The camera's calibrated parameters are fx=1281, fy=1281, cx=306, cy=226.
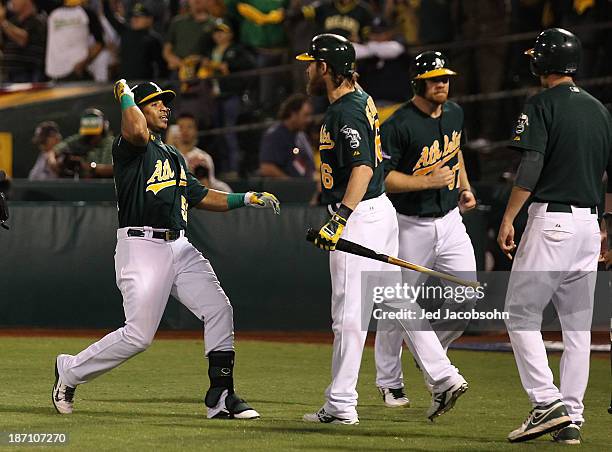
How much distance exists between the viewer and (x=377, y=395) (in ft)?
29.3

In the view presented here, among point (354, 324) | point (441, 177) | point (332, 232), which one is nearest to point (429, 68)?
point (441, 177)

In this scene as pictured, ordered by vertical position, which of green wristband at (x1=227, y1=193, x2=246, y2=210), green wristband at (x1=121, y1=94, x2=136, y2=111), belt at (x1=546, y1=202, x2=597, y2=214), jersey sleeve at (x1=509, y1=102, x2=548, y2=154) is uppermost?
green wristband at (x1=121, y1=94, x2=136, y2=111)

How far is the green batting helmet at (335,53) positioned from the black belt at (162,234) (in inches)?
52.4

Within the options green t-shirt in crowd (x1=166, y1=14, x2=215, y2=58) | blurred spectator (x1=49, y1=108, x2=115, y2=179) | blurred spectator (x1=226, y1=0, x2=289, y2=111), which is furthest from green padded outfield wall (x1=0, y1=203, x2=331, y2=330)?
green t-shirt in crowd (x1=166, y1=14, x2=215, y2=58)

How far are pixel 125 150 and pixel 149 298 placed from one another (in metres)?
0.88

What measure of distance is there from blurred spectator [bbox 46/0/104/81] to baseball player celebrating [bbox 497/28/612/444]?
10.3 m

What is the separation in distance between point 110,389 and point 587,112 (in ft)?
13.0

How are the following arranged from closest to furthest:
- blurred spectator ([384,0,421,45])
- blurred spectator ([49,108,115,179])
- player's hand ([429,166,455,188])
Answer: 1. player's hand ([429,166,455,188])
2. blurred spectator ([49,108,115,179])
3. blurred spectator ([384,0,421,45])

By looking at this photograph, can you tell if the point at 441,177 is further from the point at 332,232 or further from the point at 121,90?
the point at 121,90

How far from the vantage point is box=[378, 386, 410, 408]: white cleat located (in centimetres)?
836

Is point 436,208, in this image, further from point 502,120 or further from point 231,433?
point 502,120

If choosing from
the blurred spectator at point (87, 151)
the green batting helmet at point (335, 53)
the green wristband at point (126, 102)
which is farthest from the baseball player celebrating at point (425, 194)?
the blurred spectator at point (87, 151)

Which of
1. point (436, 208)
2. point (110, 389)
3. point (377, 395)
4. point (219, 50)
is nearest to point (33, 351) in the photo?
point (110, 389)

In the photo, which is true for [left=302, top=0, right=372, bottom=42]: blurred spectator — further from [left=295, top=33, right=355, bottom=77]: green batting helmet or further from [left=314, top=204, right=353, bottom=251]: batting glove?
[left=314, top=204, right=353, bottom=251]: batting glove
